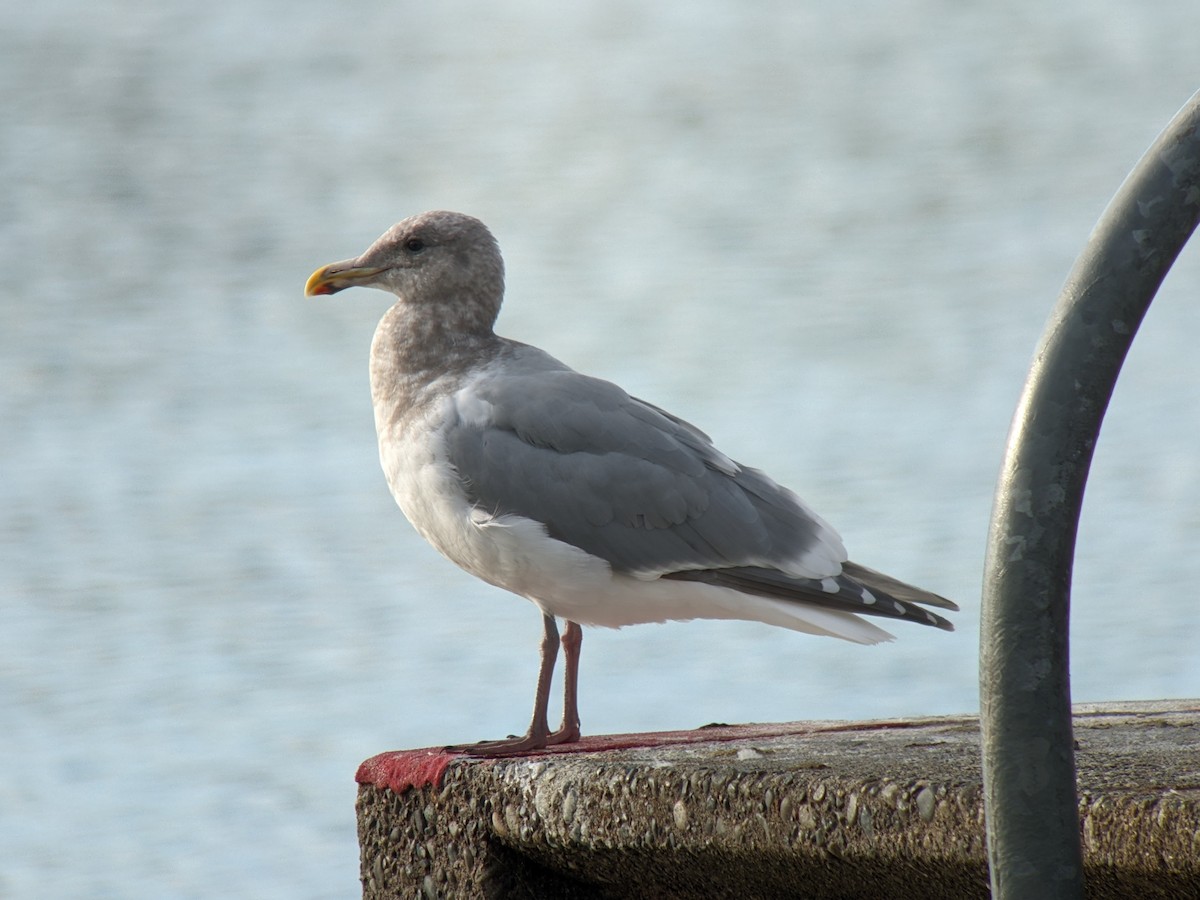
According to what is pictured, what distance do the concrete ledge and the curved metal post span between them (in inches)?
11.4

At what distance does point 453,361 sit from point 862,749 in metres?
0.84

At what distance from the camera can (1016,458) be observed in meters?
0.66

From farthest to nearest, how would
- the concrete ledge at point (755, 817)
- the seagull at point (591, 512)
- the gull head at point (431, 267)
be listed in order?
the gull head at point (431, 267)
the seagull at point (591, 512)
the concrete ledge at point (755, 817)

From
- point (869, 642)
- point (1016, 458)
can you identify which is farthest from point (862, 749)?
point (1016, 458)

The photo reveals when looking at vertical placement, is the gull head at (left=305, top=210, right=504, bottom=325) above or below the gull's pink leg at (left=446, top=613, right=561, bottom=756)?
above

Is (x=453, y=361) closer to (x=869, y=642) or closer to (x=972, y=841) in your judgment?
(x=869, y=642)

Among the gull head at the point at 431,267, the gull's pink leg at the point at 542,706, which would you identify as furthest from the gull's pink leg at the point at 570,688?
the gull head at the point at 431,267

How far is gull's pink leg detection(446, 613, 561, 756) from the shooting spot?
1.56 meters

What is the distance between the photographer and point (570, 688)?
5.94ft

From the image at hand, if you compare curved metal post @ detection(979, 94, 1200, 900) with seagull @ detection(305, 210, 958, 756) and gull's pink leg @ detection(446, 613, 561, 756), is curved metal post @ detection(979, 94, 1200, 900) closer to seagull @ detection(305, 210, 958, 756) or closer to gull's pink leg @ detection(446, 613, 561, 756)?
gull's pink leg @ detection(446, 613, 561, 756)

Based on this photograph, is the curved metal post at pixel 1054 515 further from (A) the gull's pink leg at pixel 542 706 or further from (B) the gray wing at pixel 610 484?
(B) the gray wing at pixel 610 484

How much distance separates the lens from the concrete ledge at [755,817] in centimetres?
98

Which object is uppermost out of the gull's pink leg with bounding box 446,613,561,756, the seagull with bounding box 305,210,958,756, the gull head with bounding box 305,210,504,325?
the gull head with bounding box 305,210,504,325

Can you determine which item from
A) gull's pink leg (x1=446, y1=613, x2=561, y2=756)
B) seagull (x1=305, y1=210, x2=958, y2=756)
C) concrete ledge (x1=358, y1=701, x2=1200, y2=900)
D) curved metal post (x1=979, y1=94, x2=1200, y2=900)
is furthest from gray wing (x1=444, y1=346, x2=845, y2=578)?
curved metal post (x1=979, y1=94, x2=1200, y2=900)
